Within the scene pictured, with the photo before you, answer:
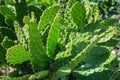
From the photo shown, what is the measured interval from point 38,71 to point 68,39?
0.26 metres

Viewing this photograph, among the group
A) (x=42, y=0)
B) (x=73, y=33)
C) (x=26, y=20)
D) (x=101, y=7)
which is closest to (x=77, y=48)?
(x=73, y=33)

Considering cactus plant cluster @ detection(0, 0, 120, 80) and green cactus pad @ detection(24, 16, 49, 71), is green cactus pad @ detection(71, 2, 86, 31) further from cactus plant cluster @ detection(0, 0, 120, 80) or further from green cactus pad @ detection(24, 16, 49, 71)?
green cactus pad @ detection(24, 16, 49, 71)

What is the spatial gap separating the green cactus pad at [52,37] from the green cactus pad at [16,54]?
0.46 feet

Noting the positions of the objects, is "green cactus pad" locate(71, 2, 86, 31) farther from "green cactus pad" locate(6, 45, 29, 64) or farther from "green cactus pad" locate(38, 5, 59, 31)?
"green cactus pad" locate(6, 45, 29, 64)

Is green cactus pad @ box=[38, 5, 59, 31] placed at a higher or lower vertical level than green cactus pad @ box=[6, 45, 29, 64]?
higher

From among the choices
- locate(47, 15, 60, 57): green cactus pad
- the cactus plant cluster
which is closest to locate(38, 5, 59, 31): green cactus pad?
the cactus plant cluster

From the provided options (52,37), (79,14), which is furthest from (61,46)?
(79,14)

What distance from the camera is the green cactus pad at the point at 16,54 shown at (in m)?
1.55

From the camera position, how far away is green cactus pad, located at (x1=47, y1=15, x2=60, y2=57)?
1608 mm

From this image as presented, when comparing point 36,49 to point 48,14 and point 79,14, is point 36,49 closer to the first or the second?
point 48,14

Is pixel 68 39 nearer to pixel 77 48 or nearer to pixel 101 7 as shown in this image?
pixel 77 48

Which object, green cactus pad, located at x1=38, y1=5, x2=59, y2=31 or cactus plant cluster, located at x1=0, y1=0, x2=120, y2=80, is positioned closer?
cactus plant cluster, located at x1=0, y1=0, x2=120, y2=80

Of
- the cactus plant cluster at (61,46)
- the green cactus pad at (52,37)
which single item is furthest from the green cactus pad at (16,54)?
the green cactus pad at (52,37)

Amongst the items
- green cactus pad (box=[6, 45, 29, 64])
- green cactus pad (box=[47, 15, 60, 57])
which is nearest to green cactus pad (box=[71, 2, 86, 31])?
green cactus pad (box=[47, 15, 60, 57])
